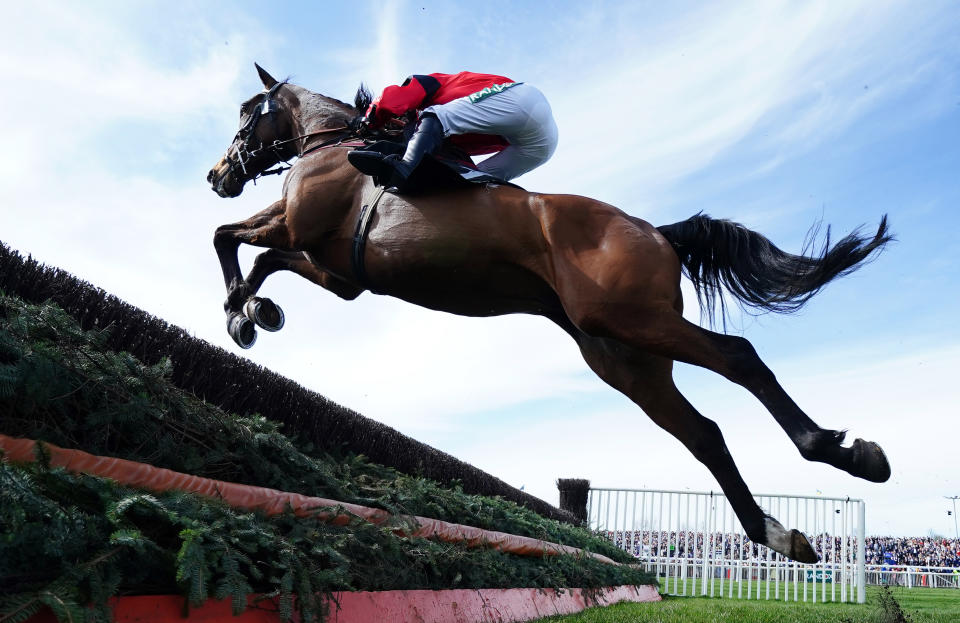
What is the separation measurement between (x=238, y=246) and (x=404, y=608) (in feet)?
7.65

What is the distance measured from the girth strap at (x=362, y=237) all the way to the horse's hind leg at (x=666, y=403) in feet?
3.96

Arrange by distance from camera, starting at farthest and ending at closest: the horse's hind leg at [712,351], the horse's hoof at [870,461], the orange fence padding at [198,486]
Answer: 1. the horse's hind leg at [712,351]
2. the horse's hoof at [870,461]
3. the orange fence padding at [198,486]

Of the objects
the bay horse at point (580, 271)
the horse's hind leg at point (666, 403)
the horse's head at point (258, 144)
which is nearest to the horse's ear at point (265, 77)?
the horse's head at point (258, 144)

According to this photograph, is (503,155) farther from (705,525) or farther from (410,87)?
(705,525)

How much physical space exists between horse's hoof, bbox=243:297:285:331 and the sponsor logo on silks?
152cm

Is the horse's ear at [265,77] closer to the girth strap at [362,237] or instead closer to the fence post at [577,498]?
the girth strap at [362,237]

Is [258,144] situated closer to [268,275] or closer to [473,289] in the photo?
[268,275]

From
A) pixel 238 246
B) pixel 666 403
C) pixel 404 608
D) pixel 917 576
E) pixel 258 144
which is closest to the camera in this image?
pixel 404 608

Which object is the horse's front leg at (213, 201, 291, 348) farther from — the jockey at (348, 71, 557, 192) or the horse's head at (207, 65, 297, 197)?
the jockey at (348, 71, 557, 192)

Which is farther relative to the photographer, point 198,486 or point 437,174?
point 437,174

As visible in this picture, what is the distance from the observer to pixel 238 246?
435 cm

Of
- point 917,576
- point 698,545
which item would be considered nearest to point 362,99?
point 698,545

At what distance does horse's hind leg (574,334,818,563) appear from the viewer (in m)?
3.77

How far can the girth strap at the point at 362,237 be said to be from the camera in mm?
3668
